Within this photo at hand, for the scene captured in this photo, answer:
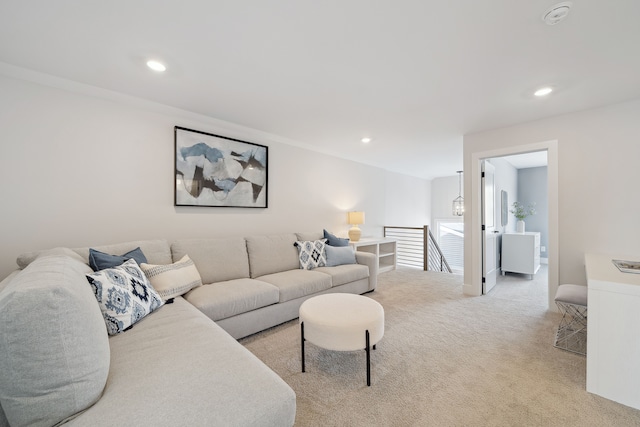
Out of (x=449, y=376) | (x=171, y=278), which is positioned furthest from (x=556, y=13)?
(x=171, y=278)

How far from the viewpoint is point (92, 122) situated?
7.69ft

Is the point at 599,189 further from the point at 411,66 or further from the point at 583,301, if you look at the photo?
the point at 411,66

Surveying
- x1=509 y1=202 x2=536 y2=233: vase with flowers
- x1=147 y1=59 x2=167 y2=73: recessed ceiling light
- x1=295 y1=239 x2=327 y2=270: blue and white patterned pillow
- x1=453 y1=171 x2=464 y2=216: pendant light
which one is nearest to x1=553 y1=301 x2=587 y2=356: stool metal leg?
x1=295 y1=239 x2=327 y2=270: blue and white patterned pillow

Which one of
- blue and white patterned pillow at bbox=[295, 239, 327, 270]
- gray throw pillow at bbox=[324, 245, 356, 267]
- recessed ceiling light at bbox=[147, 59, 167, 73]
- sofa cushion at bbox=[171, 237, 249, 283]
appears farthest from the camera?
gray throw pillow at bbox=[324, 245, 356, 267]

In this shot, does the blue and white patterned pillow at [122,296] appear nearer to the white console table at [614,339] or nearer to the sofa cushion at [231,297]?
the sofa cushion at [231,297]

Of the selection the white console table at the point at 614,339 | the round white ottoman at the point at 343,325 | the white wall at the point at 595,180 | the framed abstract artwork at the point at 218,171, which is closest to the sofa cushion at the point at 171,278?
the framed abstract artwork at the point at 218,171

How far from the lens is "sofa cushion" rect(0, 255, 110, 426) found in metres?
0.73

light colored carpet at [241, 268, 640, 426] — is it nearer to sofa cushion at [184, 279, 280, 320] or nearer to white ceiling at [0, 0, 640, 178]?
sofa cushion at [184, 279, 280, 320]

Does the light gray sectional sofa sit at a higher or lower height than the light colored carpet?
higher

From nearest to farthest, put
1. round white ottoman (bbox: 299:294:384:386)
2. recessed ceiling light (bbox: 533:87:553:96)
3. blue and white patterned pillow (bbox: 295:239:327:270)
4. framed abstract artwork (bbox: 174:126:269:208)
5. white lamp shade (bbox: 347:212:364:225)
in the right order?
1. round white ottoman (bbox: 299:294:384:386)
2. recessed ceiling light (bbox: 533:87:553:96)
3. framed abstract artwork (bbox: 174:126:269:208)
4. blue and white patterned pillow (bbox: 295:239:327:270)
5. white lamp shade (bbox: 347:212:364:225)

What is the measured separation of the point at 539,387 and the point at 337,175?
3714 millimetres

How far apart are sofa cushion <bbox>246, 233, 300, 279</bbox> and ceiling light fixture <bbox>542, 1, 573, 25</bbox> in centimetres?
297

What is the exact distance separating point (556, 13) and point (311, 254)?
9.58 ft

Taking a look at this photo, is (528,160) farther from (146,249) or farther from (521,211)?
(146,249)
